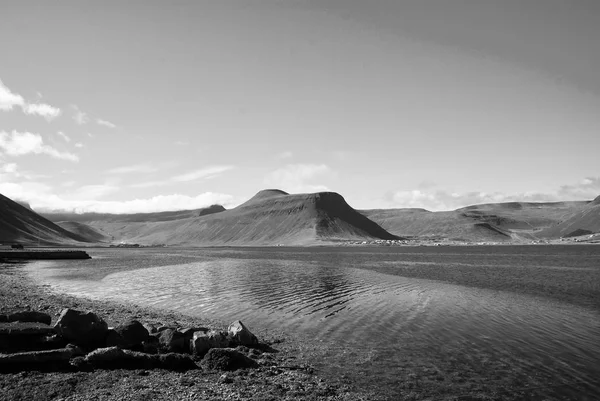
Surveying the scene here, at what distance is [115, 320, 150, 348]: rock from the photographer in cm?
1761

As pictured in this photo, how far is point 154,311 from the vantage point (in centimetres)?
2848

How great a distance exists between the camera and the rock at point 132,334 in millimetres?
17609

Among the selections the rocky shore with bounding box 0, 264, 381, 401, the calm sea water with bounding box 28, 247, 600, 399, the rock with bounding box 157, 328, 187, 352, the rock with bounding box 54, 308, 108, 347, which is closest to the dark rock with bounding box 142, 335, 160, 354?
the rocky shore with bounding box 0, 264, 381, 401

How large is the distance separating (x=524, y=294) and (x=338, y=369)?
A: 28489 mm

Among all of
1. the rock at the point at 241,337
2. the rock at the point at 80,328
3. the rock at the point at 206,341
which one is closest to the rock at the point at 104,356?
the rock at the point at 80,328

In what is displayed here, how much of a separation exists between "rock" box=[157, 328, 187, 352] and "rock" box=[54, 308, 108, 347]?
2.68m

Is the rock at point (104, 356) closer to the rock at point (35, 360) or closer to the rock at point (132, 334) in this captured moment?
the rock at point (35, 360)

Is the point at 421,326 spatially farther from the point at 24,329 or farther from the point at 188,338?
the point at 24,329

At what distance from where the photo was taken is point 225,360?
51.5 ft

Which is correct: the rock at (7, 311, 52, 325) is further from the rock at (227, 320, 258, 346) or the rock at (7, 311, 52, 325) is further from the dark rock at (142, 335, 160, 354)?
the rock at (227, 320, 258, 346)

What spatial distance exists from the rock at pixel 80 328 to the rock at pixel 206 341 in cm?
434

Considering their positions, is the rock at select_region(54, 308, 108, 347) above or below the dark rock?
above

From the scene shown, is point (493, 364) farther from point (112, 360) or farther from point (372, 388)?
point (112, 360)

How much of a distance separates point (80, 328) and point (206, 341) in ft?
18.6
